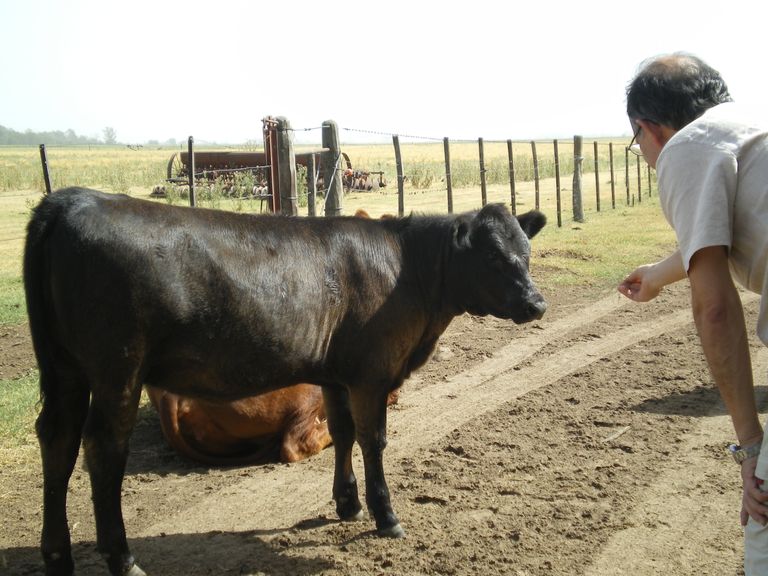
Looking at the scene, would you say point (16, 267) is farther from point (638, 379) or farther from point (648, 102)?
point (648, 102)

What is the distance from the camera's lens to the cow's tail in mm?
4391

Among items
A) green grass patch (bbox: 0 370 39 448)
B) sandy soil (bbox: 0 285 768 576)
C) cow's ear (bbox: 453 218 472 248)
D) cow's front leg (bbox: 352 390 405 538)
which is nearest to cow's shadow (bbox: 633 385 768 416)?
sandy soil (bbox: 0 285 768 576)

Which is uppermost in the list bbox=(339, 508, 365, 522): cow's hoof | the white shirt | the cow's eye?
the white shirt

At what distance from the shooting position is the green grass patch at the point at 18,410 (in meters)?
6.67

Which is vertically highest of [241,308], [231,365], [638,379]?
→ [241,308]

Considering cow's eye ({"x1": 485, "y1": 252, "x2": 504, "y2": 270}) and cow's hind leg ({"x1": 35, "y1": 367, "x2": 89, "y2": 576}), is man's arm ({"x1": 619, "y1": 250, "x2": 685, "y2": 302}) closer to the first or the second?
cow's eye ({"x1": 485, "y1": 252, "x2": 504, "y2": 270})

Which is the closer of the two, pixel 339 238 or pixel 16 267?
pixel 339 238

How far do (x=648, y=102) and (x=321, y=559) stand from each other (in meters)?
3.29

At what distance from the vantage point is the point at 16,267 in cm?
1573

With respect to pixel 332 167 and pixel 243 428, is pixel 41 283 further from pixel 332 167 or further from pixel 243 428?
pixel 332 167

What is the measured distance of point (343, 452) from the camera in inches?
221

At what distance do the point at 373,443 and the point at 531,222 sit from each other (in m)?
2.22

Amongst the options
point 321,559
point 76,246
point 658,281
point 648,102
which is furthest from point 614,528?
point 76,246

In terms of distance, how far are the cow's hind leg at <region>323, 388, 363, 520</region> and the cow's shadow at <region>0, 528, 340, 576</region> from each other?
0.58m
